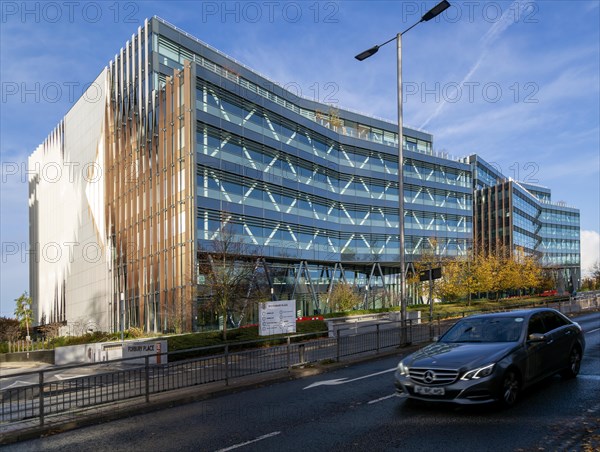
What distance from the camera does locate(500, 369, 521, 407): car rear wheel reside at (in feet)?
27.5

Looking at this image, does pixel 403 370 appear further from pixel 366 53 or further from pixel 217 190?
pixel 217 190

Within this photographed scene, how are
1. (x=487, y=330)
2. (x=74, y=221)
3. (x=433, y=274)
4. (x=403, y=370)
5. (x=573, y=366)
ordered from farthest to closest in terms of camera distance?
(x=74, y=221) → (x=433, y=274) → (x=573, y=366) → (x=487, y=330) → (x=403, y=370)

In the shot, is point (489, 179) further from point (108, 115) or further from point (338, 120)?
point (108, 115)

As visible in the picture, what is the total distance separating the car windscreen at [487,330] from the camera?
31.0 ft

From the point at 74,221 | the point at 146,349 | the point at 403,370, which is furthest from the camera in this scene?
the point at 74,221

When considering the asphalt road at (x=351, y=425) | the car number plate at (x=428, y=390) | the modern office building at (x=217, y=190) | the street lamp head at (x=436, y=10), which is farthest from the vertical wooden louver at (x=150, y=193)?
the car number plate at (x=428, y=390)

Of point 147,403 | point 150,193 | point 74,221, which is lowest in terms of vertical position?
point 147,403

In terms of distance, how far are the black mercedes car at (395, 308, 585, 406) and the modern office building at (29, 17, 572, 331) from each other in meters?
20.0

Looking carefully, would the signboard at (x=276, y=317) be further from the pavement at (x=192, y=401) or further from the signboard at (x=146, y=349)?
the pavement at (x=192, y=401)

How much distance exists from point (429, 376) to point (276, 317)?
45.1ft

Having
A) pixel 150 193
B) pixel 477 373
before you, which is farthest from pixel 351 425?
pixel 150 193

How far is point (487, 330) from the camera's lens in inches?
385

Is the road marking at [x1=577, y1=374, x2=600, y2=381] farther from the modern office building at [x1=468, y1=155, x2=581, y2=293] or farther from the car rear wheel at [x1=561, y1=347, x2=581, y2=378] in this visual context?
the modern office building at [x1=468, y1=155, x2=581, y2=293]

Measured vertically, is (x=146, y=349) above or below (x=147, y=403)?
below
